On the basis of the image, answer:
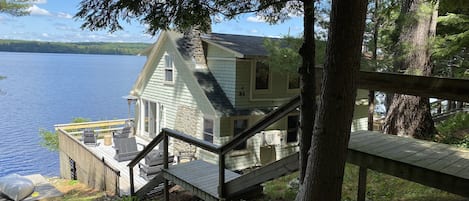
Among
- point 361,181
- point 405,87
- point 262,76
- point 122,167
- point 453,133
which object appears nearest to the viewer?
point 405,87

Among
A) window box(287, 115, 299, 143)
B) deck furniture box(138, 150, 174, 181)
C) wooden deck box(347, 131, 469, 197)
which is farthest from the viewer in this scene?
window box(287, 115, 299, 143)

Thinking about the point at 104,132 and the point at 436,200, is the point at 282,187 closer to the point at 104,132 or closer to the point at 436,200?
the point at 436,200

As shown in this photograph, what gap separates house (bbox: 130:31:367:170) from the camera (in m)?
12.4

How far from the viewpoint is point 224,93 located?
12.9 metres

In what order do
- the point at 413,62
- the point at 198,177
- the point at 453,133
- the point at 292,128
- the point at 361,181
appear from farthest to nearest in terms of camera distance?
the point at 292,128
the point at 453,133
the point at 413,62
the point at 198,177
the point at 361,181

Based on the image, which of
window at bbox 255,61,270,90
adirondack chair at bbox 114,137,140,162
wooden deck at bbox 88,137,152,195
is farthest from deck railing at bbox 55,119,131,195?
window at bbox 255,61,270,90

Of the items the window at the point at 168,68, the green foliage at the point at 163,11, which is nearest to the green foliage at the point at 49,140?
the window at the point at 168,68

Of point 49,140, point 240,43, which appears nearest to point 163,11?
point 240,43

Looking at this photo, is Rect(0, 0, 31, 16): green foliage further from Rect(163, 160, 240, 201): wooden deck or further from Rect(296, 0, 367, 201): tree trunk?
Rect(296, 0, 367, 201): tree trunk

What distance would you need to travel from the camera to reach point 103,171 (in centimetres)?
1123

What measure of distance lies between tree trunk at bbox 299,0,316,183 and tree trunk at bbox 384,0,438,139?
531cm

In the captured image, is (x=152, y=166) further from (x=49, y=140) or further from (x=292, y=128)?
(x=49, y=140)

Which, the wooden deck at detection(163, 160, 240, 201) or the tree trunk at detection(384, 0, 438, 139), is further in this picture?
the tree trunk at detection(384, 0, 438, 139)

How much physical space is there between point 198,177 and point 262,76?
8334 mm
